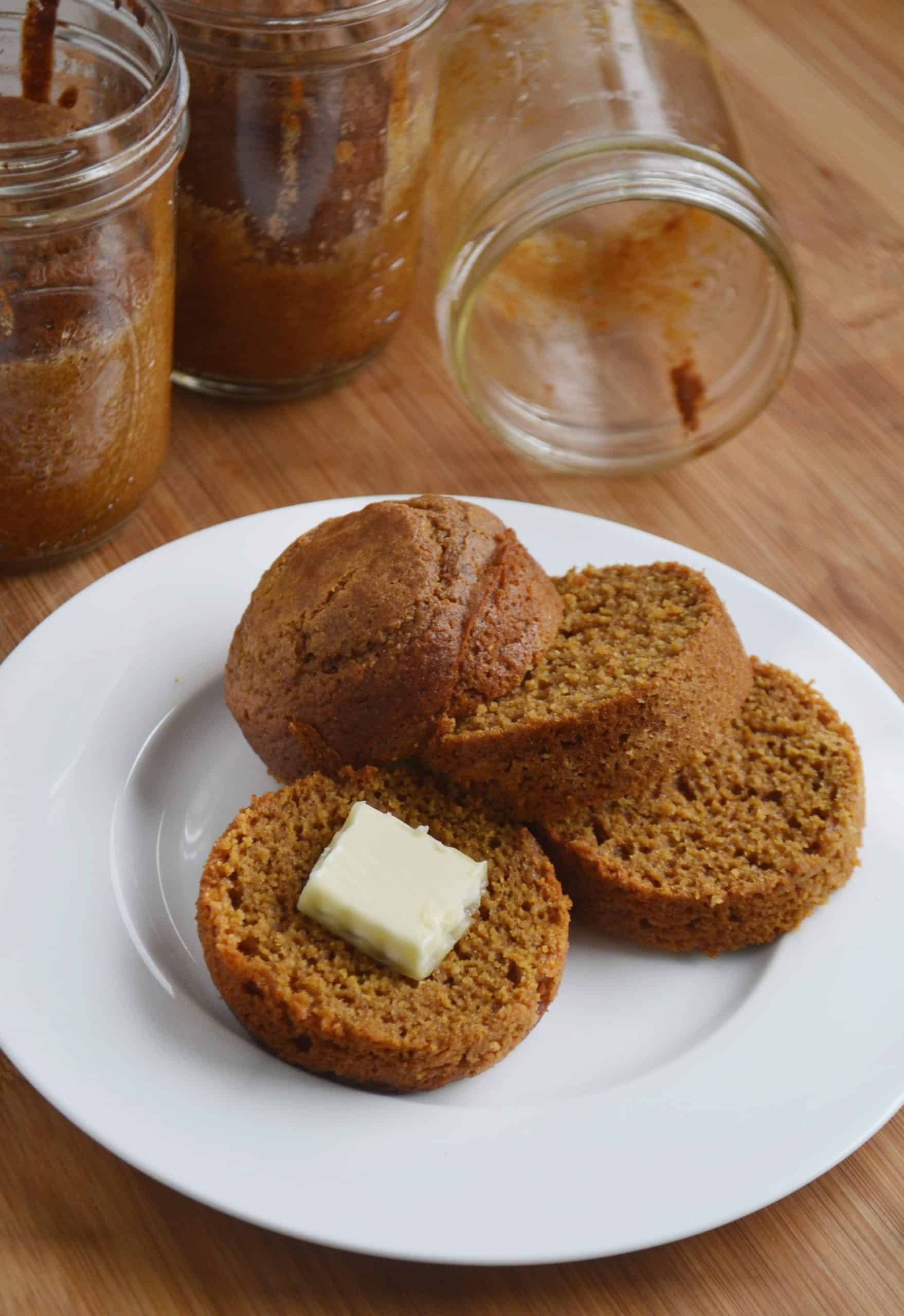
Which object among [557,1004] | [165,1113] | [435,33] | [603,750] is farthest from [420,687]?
[435,33]

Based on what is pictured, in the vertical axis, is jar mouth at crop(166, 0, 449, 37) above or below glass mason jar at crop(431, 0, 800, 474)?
above

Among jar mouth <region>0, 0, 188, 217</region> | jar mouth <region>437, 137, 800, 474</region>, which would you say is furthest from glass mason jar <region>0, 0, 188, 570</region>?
jar mouth <region>437, 137, 800, 474</region>

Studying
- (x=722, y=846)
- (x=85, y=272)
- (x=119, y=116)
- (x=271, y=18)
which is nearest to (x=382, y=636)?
(x=722, y=846)

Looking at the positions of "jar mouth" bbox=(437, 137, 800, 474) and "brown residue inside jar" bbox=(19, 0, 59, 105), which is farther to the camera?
"jar mouth" bbox=(437, 137, 800, 474)

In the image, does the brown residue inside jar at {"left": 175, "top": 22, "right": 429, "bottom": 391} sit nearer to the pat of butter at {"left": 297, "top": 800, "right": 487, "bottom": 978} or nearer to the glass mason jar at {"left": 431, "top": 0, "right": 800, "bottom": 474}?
the glass mason jar at {"left": 431, "top": 0, "right": 800, "bottom": 474}

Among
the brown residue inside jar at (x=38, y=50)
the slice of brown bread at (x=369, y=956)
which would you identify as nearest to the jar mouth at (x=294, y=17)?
the brown residue inside jar at (x=38, y=50)

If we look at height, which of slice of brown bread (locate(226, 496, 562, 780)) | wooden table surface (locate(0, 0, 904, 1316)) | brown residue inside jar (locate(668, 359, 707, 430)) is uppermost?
→ slice of brown bread (locate(226, 496, 562, 780))

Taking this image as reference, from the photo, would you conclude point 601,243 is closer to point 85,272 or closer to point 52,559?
point 85,272
